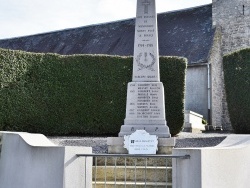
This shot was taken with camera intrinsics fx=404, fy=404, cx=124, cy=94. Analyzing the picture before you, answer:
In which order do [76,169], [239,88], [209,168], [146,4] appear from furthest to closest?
[239,88] < [146,4] < [76,169] < [209,168]

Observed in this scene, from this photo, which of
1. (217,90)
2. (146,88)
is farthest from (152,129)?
(217,90)

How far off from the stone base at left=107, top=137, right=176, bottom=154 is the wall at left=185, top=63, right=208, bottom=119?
42.1ft

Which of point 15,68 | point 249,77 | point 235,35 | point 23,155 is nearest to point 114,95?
point 15,68

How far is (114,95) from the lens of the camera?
12398mm

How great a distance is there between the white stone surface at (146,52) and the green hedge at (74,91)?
344cm

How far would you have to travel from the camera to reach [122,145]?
8.52m

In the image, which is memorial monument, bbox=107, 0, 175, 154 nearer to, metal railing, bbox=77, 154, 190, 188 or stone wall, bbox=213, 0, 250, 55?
metal railing, bbox=77, 154, 190, 188

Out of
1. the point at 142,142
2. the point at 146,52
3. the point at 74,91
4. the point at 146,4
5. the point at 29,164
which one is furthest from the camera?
the point at 74,91

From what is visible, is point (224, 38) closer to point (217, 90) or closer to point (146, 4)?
point (217, 90)

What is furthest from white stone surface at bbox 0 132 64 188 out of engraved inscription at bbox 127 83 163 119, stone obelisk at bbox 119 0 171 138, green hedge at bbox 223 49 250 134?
green hedge at bbox 223 49 250 134

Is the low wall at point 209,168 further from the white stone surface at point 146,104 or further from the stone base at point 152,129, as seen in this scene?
the white stone surface at point 146,104

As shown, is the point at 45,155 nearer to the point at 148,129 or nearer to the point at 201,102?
the point at 148,129

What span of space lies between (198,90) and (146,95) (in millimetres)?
13018

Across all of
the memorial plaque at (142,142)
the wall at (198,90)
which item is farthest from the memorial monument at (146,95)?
the wall at (198,90)
